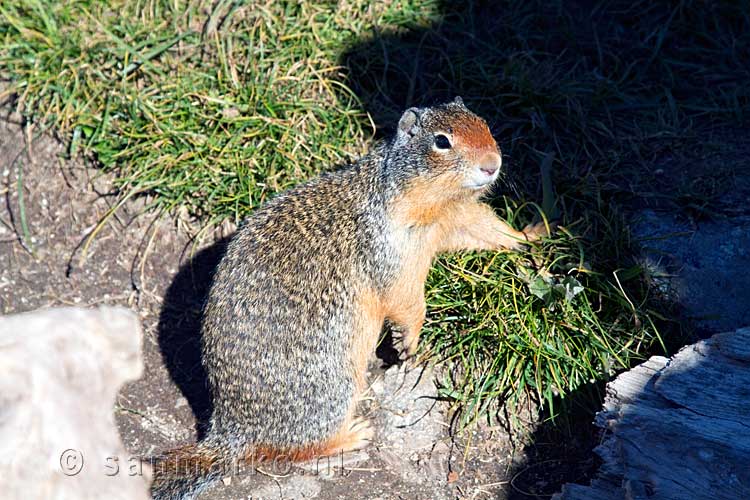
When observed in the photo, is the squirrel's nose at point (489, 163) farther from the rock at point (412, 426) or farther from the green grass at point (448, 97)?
the rock at point (412, 426)

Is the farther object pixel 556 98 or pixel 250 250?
pixel 556 98

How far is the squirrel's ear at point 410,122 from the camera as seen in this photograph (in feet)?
16.3

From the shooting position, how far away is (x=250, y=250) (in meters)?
5.07

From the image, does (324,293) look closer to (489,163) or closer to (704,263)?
(489,163)

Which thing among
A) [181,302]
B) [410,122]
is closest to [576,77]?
[410,122]

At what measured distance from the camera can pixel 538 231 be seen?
5637mm

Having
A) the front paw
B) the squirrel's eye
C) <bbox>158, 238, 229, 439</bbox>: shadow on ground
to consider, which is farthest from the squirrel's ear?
<bbox>158, 238, 229, 439</bbox>: shadow on ground

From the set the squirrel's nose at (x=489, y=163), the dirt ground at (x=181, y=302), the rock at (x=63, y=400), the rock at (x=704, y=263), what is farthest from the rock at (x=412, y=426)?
the rock at (x=63, y=400)

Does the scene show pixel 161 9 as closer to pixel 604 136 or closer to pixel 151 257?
pixel 151 257

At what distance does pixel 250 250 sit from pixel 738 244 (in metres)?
3.05

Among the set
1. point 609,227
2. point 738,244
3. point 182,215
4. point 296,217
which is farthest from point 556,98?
point 182,215

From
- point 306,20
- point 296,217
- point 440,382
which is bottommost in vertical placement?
point 440,382

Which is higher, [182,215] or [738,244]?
[182,215]

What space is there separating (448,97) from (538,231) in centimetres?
137
